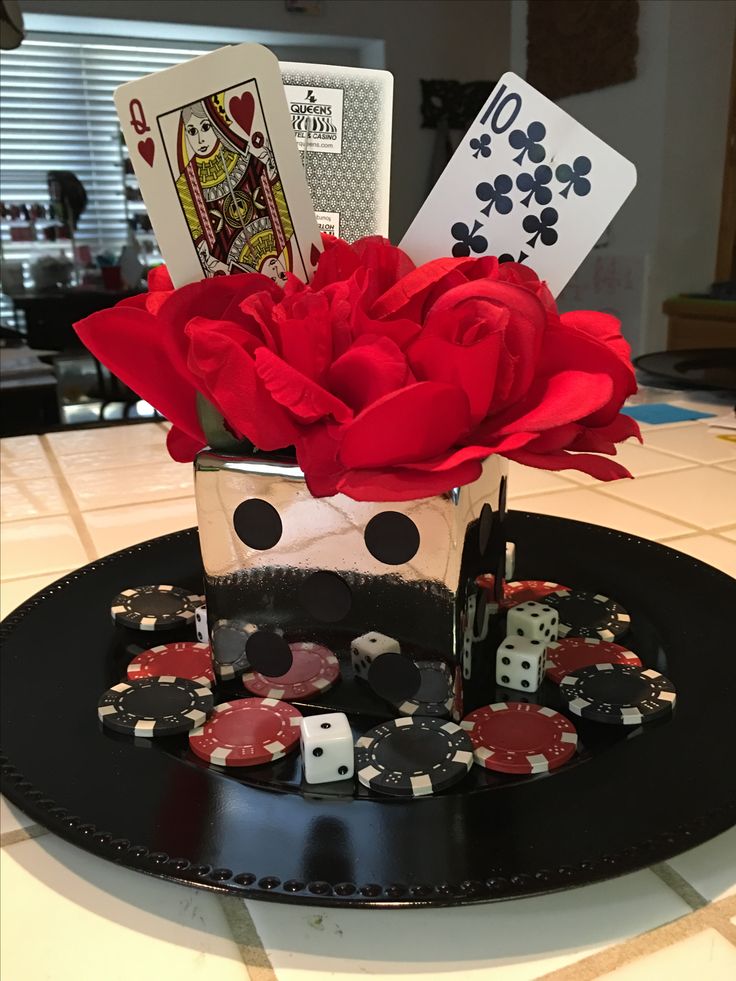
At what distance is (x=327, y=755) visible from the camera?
0.40m

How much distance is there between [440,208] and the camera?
510 mm

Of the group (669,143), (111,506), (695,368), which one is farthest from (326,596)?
(669,143)

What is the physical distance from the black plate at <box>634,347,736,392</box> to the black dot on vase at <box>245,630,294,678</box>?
121cm

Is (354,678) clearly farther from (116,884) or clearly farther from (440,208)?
(440,208)

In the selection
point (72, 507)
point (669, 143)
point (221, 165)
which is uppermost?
point (669, 143)

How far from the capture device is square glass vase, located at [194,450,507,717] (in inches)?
17.5

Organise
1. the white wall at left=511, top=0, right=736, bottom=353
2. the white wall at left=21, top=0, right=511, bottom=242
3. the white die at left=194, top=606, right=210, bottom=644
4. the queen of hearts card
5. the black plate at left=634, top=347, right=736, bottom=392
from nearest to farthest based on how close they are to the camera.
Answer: the queen of hearts card, the white die at left=194, top=606, right=210, bottom=644, the black plate at left=634, top=347, right=736, bottom=392, the white wall at left=511, top=0, right=736, bottom=353, the white wall at left=21, top=0, right=511, bottom=242

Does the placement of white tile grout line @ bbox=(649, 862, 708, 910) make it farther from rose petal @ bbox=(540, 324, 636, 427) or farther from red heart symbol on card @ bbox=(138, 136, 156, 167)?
red heart symbol on card @ bbox=(138, 136, 156, 167)

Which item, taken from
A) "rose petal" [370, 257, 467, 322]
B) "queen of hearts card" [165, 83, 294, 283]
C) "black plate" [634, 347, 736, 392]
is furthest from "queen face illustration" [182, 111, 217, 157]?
"black plate" [634, 347, 736, 392]

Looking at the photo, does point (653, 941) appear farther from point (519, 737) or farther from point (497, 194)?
point (497, 194)

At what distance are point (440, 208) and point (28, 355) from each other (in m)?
3.21

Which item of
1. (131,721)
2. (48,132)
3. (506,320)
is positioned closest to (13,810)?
(131,721)

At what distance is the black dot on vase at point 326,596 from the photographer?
0.47 m

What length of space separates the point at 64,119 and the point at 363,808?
16.7ft
